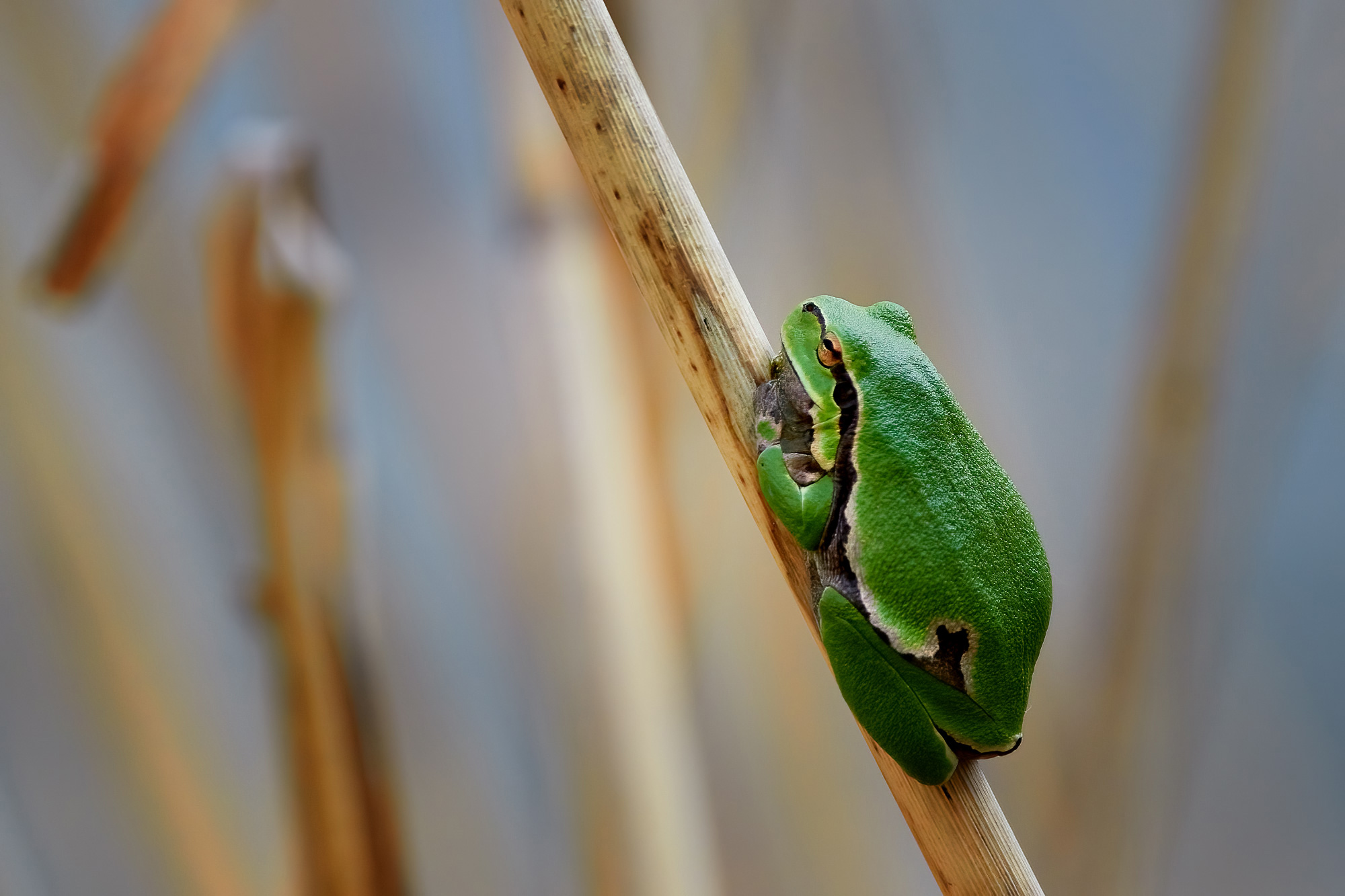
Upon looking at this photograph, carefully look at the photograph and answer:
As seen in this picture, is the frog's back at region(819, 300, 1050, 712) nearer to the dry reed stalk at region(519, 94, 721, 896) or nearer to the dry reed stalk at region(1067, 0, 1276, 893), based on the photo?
the dry reed stalk at region(519, 94, 721, 896)

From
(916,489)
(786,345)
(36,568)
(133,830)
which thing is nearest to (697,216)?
(786,345)

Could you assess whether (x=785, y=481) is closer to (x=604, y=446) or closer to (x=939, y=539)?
(x=939, y=539)

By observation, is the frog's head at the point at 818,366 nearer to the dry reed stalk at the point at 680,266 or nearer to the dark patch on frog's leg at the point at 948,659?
the dry reed stalk at the point at 680,266

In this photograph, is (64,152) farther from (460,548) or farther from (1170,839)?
(1170,839)

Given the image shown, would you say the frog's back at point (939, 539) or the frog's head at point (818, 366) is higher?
the frog's head at point (818, 366)

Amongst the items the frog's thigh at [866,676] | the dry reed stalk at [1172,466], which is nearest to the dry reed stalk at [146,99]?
the frog's thigh at [866,676]

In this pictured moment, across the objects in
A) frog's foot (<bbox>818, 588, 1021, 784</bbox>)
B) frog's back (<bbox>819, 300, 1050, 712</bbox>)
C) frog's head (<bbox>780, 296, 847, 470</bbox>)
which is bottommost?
frog's foot (<bbox>818, 588, 1021, 784</bbox>)

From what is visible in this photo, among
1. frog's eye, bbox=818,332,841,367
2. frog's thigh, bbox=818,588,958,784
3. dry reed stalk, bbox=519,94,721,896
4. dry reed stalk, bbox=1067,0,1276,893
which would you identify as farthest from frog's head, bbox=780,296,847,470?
dry reed stalk, bbox=1067,0,1276,893

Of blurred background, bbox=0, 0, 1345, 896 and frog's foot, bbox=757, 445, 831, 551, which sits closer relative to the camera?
frog's foot, bbox=757, 445, 831, 551
